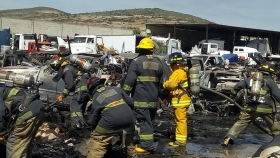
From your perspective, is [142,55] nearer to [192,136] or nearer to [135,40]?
[192,136]

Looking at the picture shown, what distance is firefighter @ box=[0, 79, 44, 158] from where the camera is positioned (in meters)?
5.23

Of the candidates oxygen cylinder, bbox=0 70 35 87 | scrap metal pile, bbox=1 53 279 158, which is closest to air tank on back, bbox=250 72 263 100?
A: scrap metal pile, bbox=1 53 279 158

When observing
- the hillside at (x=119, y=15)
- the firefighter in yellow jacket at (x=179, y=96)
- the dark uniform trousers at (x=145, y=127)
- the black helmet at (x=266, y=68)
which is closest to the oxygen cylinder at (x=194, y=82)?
the firefighter in yellow jacket at (x=179, y=96)

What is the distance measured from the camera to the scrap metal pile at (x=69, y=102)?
7168 millimetres

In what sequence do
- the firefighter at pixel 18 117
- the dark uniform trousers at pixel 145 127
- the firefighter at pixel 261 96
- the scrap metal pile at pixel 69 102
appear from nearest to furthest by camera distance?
the firefighter at pixel 18 117
the dark uniform trousers at pixel 145 127
the scrap metal pile at pixel 69 102
the firefighter at pixel 261 96

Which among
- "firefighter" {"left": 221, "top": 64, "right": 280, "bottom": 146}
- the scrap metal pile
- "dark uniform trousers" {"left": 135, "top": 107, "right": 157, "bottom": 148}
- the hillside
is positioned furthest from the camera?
the hillside

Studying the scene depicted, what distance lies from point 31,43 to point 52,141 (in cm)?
1862

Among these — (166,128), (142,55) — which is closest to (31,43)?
(166,128)

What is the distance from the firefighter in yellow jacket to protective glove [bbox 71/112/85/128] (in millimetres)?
1896

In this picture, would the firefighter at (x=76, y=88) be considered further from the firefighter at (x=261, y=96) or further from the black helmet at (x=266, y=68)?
the black helmet at (x=266, y=68)

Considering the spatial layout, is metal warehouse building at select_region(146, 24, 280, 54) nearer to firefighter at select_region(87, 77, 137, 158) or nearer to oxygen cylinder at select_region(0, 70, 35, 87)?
firefighter at select_region(87, 77, 137, 158)

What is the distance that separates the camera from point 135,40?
26.0m

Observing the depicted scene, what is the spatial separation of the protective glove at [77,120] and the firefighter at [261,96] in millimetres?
2998

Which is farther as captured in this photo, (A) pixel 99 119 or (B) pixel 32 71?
(B) pixel 32 71
